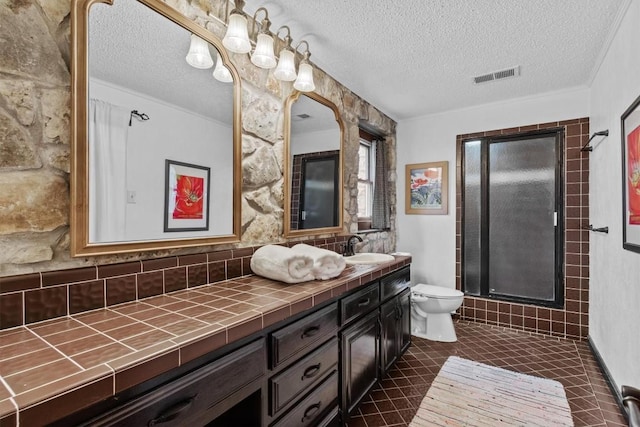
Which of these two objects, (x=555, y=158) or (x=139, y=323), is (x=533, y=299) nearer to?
(x=555, y=158)

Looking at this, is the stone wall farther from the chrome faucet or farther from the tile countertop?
the chrome faucet

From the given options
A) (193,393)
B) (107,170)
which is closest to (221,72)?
(107,170)

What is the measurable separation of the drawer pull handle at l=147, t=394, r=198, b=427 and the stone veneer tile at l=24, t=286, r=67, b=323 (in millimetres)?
565

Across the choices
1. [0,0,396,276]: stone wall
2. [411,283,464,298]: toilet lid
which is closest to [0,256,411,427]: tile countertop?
[0,0,396,276]: stone wall

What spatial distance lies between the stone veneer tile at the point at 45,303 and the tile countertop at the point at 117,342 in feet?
0.09

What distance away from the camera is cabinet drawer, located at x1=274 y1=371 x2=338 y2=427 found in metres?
1.36

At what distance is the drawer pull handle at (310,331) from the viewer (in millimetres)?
1430

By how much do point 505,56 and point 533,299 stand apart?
7.80 ft

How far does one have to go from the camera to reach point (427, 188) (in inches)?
148

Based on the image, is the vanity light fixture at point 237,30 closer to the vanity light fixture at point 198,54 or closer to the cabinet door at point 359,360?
the vanity light fixture at point 198,54

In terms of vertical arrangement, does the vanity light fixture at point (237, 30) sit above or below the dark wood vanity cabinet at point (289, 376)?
above

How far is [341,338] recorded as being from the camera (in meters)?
1.72

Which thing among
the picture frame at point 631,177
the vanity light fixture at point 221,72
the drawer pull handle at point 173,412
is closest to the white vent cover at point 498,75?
the picture frame at point 631,177

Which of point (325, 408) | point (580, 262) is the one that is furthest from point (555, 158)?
point (325, 408)
